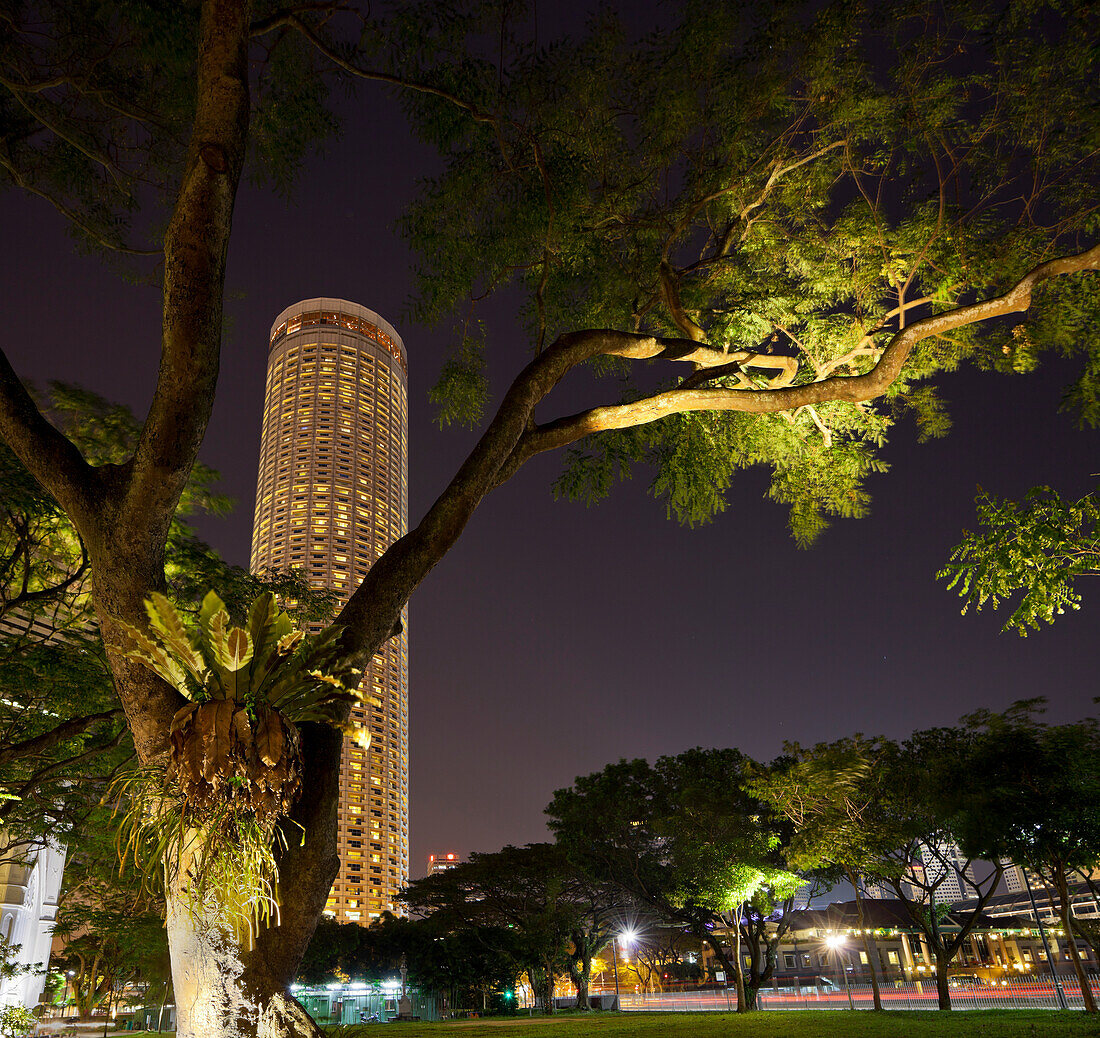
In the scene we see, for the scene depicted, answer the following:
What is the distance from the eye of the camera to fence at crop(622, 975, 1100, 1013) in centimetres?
2381

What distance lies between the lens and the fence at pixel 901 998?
23.8 metres

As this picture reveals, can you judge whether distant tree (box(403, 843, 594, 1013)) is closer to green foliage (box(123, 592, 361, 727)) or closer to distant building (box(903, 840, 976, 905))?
distant building (box(903, 840, 976, 905))

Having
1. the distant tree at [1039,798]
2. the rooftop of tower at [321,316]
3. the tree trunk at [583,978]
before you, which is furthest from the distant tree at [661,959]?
the rooftop of tower at [321,316]

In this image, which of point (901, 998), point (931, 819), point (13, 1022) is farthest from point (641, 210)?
point (901, 998)

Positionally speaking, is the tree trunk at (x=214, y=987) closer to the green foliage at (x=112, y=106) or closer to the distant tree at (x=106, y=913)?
the green foliage at (x=112, y=106)

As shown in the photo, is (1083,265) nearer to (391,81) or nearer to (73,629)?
(391,81)

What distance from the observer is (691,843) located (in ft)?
83.6

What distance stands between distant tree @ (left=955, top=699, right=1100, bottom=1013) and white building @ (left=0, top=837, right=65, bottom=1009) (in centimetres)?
2395

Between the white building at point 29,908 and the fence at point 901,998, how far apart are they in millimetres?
22593

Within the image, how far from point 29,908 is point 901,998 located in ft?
100

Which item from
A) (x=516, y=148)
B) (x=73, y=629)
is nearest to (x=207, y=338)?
(x=516, y=148)

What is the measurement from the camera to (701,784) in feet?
92.1

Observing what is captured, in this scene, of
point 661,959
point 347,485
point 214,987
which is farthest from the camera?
point 347,485

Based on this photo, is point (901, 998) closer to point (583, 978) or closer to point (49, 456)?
point (583, 978)
